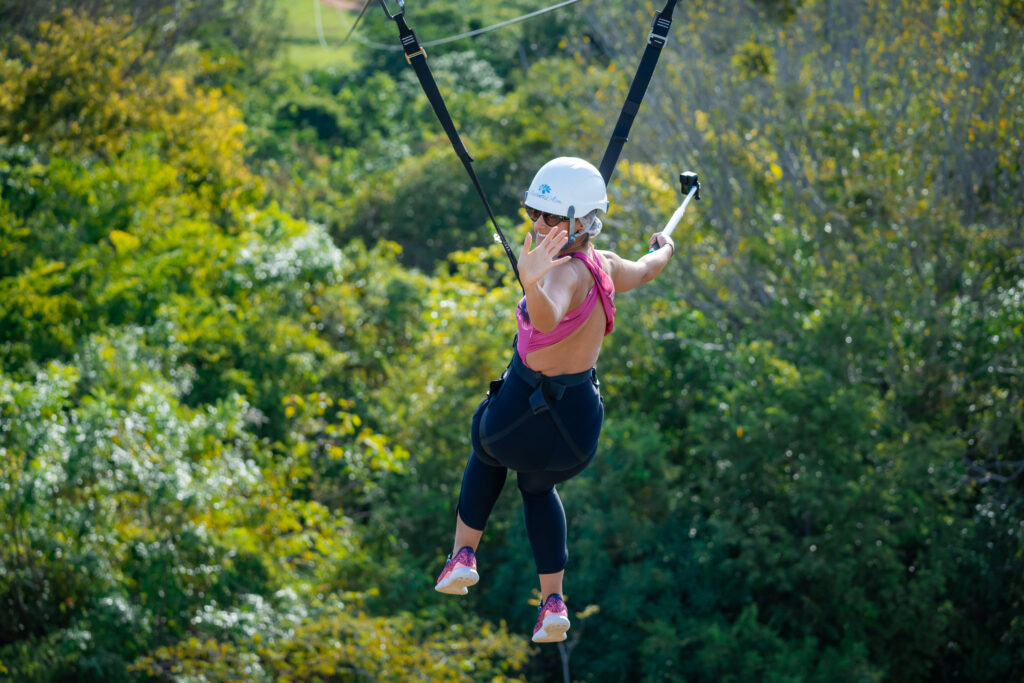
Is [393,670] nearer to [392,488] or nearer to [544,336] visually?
[392,488]

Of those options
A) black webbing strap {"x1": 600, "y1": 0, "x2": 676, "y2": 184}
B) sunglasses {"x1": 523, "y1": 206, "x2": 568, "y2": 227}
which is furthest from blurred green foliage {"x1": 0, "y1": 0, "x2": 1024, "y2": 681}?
sunglasses {"x1": 523, "y1": 206, "x2": 568, "y2": 227}

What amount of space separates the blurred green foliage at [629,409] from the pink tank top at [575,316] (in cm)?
627

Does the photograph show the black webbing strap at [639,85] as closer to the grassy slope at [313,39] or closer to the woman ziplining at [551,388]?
the woman ziplining at [551,388]

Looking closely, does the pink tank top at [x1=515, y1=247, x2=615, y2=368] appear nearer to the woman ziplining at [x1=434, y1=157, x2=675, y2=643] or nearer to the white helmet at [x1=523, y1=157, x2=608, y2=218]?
the woman ziplining at [x1=434, y1=157, x2=675, y2=643]

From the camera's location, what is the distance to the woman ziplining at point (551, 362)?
3.66 meters

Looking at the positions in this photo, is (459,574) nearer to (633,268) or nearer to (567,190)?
(633,268)

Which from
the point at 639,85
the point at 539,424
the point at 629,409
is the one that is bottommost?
the point at 629,409

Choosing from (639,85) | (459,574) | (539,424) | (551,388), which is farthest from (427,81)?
(459,574)

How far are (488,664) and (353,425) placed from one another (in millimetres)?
5373

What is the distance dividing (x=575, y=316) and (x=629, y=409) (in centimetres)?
885

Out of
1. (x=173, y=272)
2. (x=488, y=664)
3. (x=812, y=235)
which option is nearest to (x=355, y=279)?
(x=173, y=272)

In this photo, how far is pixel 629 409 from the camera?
12.5 metres

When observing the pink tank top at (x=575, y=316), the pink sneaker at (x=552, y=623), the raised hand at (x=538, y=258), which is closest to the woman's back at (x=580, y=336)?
the pink tank top at (x=575, y=316)

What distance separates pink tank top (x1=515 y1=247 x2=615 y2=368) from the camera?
3.77m
